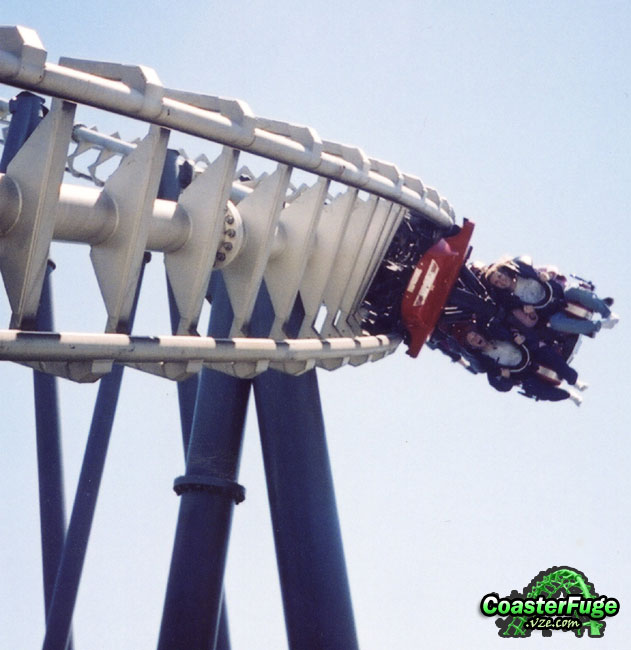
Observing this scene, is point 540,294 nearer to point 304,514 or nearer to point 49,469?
point 304,514

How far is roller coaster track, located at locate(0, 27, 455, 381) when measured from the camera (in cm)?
462

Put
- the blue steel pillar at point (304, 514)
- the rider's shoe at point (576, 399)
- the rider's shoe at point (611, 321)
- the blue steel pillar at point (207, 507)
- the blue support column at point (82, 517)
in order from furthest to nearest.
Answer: the rider's shoe at point (576, 399)
the rider's shoe at point (611, 321)
the blue support column at point (82, 517)
the blue steel pillar at point (304, 514)
the blue steel pillar at point (207, 507)

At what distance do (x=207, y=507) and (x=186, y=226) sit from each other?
2.67 meters

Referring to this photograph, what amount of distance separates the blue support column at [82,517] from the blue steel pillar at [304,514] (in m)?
1.75

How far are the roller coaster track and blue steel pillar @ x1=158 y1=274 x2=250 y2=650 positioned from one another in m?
1.04

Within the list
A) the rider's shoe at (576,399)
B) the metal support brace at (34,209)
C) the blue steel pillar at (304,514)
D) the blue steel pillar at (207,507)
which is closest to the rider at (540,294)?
the rider's shoe at (576,399)

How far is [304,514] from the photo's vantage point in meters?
8.09

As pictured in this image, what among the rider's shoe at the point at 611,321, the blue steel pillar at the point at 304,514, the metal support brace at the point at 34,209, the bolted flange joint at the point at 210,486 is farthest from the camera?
the rider's shoe at the point at 611,321

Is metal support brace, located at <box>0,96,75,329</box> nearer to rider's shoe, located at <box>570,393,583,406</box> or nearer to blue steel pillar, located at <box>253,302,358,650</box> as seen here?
blue steel pillar, located at <box>253,302,358,650</box>

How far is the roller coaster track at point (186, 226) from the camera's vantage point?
4625 mm

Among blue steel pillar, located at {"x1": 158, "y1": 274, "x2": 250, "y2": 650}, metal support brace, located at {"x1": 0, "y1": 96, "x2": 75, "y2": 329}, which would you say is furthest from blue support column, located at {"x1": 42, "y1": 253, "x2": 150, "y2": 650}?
metal support brace, located at {"x1": 0, "y1": 96, "x2": 75, "y2": 329}

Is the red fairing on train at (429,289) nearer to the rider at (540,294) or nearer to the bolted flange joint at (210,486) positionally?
the rider at (540,294)

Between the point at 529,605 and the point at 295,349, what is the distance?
2.76 meters

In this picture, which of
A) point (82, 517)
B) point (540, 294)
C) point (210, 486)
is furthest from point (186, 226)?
point (540, 294)
